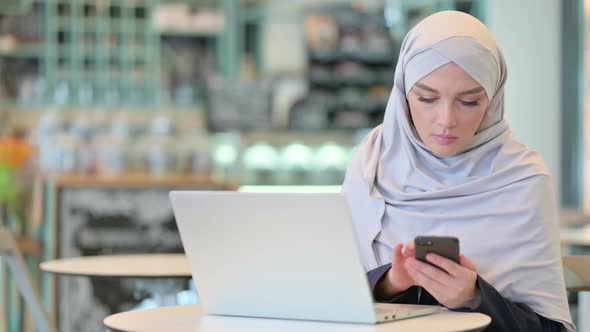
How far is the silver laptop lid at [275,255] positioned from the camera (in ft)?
4.53

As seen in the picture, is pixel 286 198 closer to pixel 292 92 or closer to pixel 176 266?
pixel 176 266

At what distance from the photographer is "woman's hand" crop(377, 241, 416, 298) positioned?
151 centimetres

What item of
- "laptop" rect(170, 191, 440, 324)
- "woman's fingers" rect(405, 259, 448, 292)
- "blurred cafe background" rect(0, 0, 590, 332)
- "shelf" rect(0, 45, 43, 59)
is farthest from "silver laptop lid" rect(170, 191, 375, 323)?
"shelf" rect(0, 45, 43, 59)

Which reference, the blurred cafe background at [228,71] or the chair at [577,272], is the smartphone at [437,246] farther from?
the blurred cafe background at [228,71]

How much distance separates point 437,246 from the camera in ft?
4.76

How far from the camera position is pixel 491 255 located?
1677 mm

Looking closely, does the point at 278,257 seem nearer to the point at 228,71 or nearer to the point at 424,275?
the point at 424,275

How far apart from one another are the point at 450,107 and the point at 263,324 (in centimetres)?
48

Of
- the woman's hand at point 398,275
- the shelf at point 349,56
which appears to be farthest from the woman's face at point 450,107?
the shelf at point 349,56

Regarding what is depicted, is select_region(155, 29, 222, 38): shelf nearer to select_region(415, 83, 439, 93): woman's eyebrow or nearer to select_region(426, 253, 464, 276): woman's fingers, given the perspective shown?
select_region(415, 83, 439, 93): woman's eyebrow

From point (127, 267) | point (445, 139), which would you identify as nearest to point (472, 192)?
point (445, 139)

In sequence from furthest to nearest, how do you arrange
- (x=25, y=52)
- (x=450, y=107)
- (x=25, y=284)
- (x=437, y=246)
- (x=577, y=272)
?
(x=25, y=52) → (x=25, y=284) → (x=577, y=272) → (x=450, y=107) → (x=437, y=246)

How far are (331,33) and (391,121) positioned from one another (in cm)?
731

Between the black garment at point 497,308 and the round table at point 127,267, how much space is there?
2.38ft
